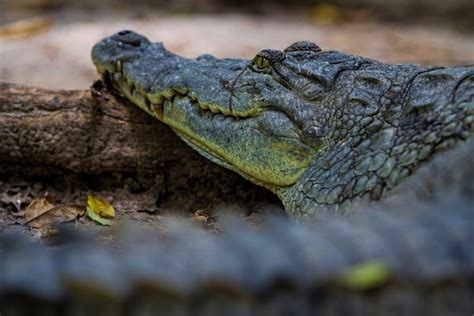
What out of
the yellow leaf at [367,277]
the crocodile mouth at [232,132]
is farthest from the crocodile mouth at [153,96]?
the yellow leaf at [367,277]

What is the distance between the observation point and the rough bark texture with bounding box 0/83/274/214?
4.12 meters

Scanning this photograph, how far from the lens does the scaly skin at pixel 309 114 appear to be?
3230 mm

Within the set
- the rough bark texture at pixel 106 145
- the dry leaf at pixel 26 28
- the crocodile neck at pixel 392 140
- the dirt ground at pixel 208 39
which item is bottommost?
the dry leaf at pixel 26 28

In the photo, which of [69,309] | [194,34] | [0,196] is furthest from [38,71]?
[69,309]

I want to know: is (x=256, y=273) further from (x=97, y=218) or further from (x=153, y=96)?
(x=153, y=96)

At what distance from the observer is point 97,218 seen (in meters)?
3.85

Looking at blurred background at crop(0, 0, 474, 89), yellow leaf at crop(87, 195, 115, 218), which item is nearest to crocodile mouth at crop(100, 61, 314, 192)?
yellow leaf at crop(87, 195, 115, 218)

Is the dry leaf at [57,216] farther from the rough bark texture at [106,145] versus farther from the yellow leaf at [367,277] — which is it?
the yellow leaf at [367,277]

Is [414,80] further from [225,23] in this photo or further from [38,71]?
[225,23]

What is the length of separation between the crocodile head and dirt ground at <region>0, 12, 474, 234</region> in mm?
1792

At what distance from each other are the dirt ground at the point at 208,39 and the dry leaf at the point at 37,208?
1825 mm

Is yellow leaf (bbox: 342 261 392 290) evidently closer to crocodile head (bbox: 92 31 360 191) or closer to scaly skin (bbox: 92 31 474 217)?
scaly skin (bbox: 92 31 474 217)

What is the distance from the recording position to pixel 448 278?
2094 mm

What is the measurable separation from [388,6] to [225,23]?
2.46 meters
